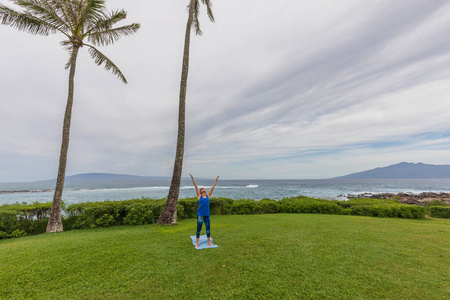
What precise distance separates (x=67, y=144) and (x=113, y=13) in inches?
265

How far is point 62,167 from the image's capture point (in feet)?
27.0

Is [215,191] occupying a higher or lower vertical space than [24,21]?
lower

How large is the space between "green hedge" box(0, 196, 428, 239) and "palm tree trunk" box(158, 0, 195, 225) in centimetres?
72

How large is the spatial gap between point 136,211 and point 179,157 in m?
3.14

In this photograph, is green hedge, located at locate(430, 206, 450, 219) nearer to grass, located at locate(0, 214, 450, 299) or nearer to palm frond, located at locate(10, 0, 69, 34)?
grass, located at locate(0, 214, 450, 299)

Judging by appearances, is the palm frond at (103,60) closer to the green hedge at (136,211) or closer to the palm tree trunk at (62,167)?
the palm tree trunk at (62,167)

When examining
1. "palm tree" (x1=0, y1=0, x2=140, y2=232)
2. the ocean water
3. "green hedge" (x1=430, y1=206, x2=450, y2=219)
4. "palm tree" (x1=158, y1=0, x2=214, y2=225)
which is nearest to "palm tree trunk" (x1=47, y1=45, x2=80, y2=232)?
"palm tree" (x1=0, y1=0, x2=140, y2=232)

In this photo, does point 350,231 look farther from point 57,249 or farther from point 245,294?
point 57,249

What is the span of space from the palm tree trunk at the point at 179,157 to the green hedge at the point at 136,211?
72 cm

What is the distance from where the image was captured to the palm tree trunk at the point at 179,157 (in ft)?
28.2

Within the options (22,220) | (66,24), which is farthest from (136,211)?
(66,24)

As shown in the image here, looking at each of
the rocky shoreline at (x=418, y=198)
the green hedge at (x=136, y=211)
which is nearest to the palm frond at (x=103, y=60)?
the green hedge at (x=136, y=211)

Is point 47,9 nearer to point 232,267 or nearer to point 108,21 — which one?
point 108,21

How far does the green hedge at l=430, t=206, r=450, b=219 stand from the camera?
11383mm
